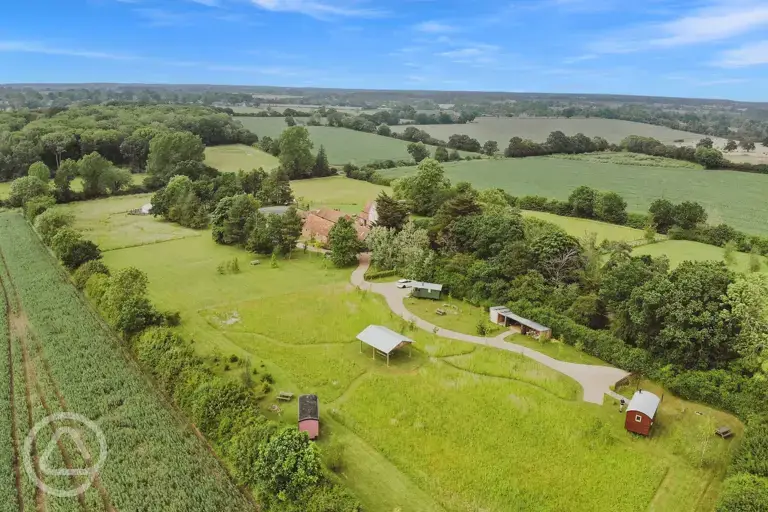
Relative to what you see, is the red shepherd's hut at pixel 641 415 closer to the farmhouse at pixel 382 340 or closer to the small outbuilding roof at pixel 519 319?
the small outbuilding roof at pixel 519 319

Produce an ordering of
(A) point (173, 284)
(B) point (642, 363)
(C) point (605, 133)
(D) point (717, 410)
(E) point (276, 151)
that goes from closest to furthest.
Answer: (D) point (717, 410) → (B) point (642, 363) → (A) point (173, 284) → (E) point (276, 151) → (C) point (605, 133)

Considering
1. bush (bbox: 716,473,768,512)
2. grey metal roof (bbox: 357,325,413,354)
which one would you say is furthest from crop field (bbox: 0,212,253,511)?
bush (bbox: 716,473,768,512)

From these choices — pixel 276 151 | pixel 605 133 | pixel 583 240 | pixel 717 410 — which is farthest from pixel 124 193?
pixel 605 133

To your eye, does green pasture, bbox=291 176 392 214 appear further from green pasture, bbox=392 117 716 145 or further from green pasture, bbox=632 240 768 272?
green pasture, bbox=392 117 716 145

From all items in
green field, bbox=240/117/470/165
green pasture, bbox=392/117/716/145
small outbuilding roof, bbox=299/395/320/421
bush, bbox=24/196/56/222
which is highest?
green pasture, bbox=392/117/716/145

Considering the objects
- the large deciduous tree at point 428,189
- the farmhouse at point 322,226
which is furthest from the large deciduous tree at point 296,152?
the farmhouse at point 322,226

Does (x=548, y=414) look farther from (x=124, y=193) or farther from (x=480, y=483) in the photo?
(x=124, y=193)

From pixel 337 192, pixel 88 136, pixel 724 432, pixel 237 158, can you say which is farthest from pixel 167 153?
pixel 724 432
